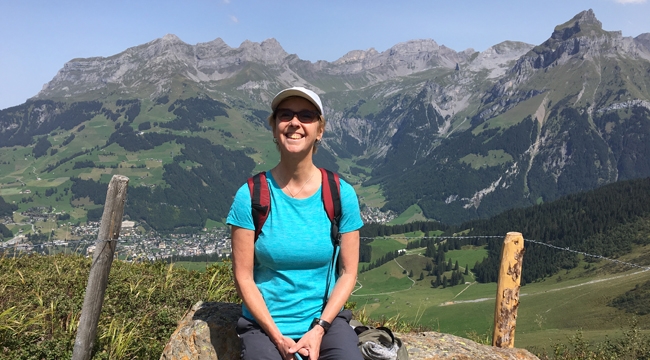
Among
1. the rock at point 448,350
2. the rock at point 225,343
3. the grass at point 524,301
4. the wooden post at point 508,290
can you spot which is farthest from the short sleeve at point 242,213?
the grass at point 524,301

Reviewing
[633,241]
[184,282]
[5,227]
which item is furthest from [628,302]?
[5,227]

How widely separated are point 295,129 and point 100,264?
3.74 m

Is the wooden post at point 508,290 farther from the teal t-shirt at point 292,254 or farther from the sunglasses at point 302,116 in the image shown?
the sunglasses at point 302,116

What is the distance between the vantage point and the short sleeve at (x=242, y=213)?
4.76 metres

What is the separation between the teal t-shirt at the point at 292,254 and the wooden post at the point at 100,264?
7.95 feet

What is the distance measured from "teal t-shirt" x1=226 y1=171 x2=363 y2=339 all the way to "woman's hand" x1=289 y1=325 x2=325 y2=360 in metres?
0.18

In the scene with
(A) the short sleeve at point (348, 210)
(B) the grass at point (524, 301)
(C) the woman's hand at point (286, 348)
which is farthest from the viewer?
(B) the grass at point (524, 301)

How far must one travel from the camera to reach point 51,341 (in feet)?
21.5

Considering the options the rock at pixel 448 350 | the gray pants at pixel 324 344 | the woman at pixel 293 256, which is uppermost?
the woman at pixel 293 256

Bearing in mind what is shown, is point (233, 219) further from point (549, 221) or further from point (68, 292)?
point (549, 221)

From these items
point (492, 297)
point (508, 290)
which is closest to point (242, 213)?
point (508, 290)

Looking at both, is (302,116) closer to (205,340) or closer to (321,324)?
(321,324)

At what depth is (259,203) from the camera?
4801 mm

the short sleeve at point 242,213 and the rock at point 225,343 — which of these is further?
the rock at point 225,343
